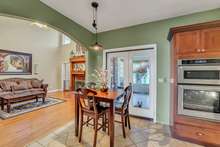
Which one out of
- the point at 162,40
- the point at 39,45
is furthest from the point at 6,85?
the point at 162,40

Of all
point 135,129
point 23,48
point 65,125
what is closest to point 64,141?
point 65,125

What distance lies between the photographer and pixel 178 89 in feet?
8.18

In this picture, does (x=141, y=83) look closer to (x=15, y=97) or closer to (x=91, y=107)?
(x=91, y=107)

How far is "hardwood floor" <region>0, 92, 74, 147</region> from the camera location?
2.55 m

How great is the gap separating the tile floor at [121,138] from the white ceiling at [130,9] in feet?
9.44

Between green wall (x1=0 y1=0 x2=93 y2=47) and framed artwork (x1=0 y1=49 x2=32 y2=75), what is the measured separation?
13.8ft

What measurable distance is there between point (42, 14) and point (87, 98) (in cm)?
205

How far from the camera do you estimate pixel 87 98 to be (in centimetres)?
237

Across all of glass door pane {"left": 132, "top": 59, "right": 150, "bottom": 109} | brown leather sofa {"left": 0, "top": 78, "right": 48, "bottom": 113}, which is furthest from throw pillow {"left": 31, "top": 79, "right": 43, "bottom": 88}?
glass door pane {"left": 132, "top": 59, "right": 150, "bottom": 109}

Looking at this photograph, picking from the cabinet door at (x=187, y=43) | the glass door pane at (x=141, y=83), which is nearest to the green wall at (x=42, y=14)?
the glass door pane at (x=141, y=83)

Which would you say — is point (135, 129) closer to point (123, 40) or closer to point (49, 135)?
point (49, 135)

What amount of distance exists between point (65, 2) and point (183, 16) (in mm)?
2852

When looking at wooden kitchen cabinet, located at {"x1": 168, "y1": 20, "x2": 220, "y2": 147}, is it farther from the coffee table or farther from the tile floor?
the coffee table

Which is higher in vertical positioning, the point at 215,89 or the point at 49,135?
the point at 215,89
